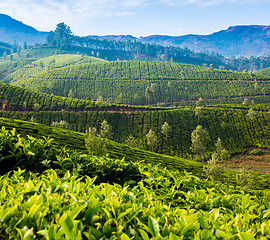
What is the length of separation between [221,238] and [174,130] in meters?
92.7

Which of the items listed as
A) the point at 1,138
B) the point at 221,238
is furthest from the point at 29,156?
the point at 221,238

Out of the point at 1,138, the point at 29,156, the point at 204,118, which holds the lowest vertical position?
the point at 204,118

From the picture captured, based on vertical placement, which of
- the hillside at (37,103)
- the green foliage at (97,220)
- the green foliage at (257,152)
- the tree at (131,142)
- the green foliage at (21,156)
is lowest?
the green foliage at (257,152)

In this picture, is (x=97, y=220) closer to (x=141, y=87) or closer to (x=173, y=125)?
(x=173, y=125)

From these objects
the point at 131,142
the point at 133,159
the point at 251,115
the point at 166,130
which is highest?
the point at 251,115

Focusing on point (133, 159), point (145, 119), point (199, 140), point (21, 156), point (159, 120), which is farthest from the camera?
point (159, 120)

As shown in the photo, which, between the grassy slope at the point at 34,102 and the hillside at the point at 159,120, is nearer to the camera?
the hillside at the point at 159,120

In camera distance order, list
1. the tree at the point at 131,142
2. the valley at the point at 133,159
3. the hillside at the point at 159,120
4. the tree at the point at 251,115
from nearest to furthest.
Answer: the valley at the point at 133,159 < the tree at the point at 131,142 < the hillside at the point at 159,120 < the tree at the point at 251,115

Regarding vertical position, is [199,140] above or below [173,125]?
below

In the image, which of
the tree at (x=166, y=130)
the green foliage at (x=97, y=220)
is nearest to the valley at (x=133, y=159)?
the green foliage at (x=97, y=220)

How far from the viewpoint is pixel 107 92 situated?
174000 millimetres

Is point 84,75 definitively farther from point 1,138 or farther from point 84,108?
point 1,138

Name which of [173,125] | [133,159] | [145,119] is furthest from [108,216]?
[173,125]

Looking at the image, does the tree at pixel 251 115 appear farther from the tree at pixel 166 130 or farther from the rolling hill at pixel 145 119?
the tree at pixel 166 130
